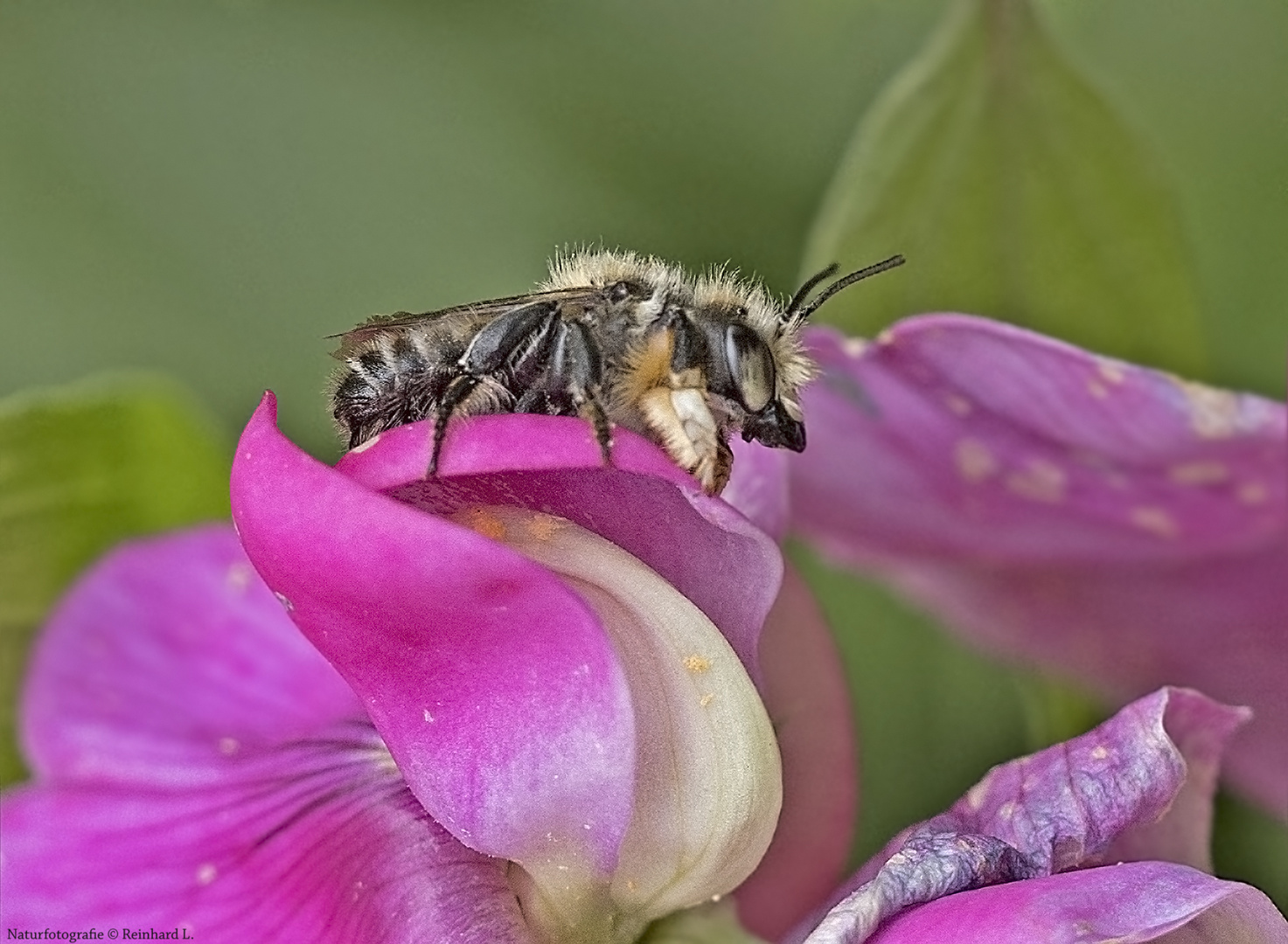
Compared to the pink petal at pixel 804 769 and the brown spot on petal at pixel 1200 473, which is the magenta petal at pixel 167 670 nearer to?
the pink petal at pixel 804 769

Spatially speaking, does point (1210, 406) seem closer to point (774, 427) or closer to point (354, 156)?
point (774, 427)

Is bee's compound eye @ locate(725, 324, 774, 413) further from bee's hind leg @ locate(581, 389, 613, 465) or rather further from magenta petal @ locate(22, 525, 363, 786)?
magenta petal @ locate(22, 525, 363, 786)

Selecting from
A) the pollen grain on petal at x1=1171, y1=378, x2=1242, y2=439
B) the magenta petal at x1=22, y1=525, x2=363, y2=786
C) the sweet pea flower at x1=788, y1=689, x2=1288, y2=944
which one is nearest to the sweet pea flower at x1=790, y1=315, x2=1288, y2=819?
the pollen grain on petal at x1=1171, y1=378, x2=1242, y2=439

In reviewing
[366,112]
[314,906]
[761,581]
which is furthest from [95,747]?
[366,112]

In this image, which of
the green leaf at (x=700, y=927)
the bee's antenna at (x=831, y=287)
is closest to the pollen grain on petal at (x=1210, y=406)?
the bee's antenna at (x=831, y=287)

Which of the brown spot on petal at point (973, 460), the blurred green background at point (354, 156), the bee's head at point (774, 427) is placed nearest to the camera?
the bee's head at point (774, 427)

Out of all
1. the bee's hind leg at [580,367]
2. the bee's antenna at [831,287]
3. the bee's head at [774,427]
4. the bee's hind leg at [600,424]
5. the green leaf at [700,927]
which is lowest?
the green leaf at [700,927]

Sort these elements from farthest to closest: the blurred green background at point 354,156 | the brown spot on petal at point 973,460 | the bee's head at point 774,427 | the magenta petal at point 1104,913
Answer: the blurred green background at point 354,156 < the brown spot on petal at point 973,460 < the bee's head at point 774,427 < the magenta petal at point 1104,913

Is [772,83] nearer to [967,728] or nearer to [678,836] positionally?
[967,728]
